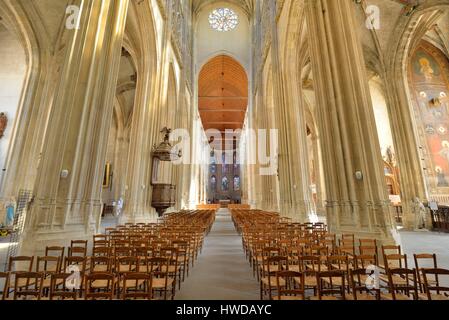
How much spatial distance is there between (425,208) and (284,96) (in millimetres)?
10861

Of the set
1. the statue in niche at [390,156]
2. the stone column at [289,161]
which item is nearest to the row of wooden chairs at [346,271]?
the stone column at [289,161]

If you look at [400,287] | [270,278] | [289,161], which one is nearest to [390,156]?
[289,161]

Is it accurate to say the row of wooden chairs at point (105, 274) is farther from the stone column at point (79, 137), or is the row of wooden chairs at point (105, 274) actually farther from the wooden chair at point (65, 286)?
the stone column at point (79, 137)

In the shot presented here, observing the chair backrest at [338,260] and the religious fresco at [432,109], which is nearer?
the chair backrest at [338,260]

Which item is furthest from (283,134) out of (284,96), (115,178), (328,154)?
(115,178)

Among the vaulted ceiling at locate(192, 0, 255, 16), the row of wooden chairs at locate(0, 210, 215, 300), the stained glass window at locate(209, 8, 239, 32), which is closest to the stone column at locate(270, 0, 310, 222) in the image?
the row of wooden chairs at locate(0, 210, 215, 300)

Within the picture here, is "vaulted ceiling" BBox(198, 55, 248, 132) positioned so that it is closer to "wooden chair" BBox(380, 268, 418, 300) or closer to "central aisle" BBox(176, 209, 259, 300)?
"central aisle" BBox(176, 209, 259, 300)

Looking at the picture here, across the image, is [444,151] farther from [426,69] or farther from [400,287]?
[400,287]

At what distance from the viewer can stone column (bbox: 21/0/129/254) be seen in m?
6.12

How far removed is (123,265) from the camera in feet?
14.9

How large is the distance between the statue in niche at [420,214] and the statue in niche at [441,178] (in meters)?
3.38

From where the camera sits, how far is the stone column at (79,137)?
6.12 metres

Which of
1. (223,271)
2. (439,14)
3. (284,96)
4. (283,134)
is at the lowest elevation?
(223,271)
